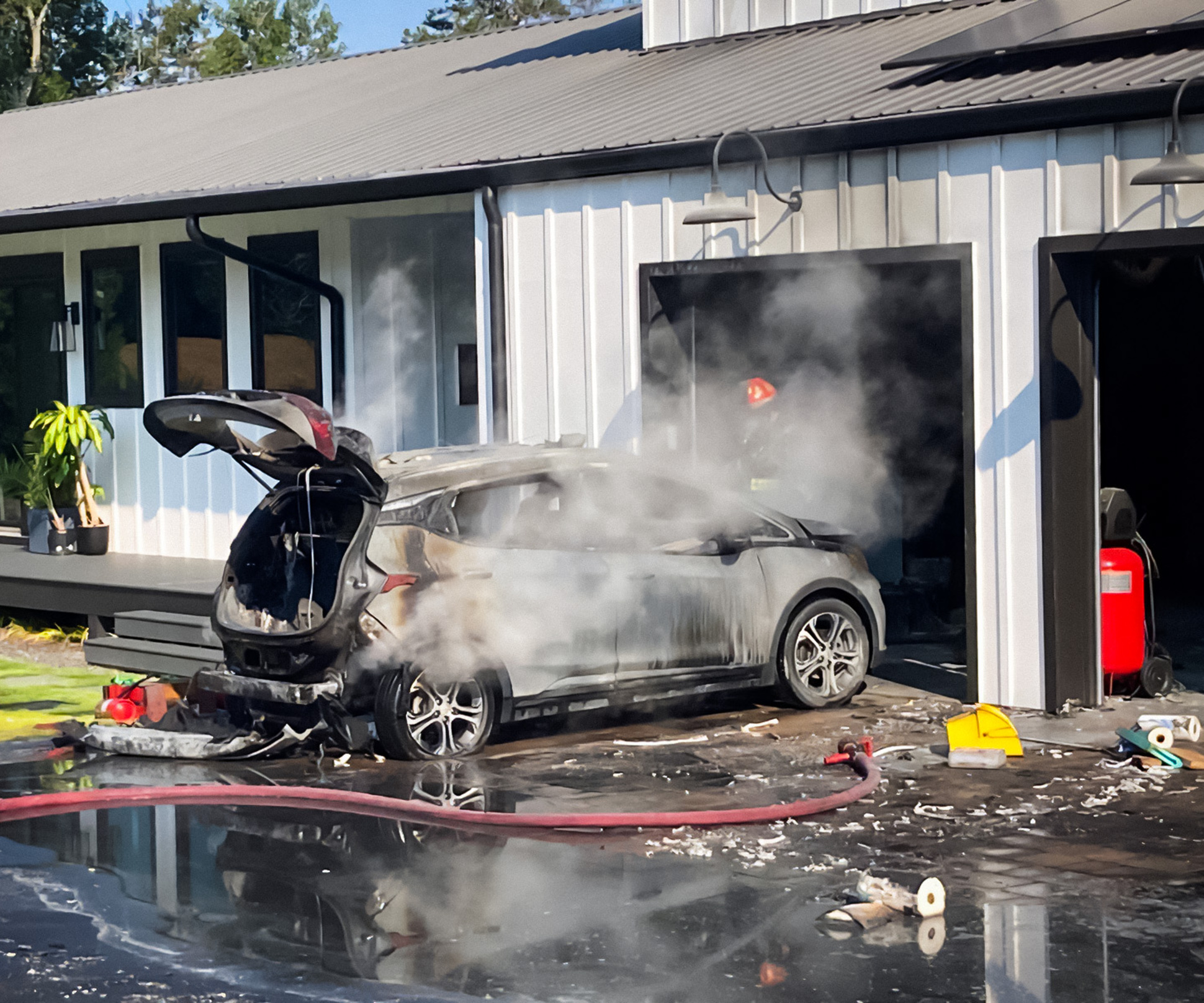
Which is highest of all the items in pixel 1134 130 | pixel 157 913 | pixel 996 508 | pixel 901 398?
pixel 1134 130

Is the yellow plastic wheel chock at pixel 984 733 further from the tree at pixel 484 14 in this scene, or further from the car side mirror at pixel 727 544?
the tree at pixel 484 14

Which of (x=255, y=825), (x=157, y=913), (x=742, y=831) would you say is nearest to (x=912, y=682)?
(x=742, y=831)

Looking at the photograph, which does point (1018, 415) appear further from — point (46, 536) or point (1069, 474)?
point (46, 536)

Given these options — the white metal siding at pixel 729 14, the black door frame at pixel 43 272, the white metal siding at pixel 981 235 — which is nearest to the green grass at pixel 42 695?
the white metal siding at pixel 981 235

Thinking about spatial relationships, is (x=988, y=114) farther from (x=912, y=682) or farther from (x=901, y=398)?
(x=901, y=398)

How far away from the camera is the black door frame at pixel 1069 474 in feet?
32.7

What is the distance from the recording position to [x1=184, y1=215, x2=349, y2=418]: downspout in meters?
14.8

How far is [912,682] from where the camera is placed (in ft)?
37.2

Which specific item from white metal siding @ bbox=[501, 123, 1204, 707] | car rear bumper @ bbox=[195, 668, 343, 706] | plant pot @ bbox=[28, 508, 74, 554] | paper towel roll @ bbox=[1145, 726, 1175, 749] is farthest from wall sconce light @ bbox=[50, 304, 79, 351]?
paper towel roll @ bbox=[1145, 726, 1175, 749]

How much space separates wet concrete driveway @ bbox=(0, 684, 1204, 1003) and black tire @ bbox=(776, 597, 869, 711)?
0.97 meters

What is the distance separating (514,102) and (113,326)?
16.3 feet

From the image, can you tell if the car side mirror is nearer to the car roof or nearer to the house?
the car roof

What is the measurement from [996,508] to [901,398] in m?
5.09

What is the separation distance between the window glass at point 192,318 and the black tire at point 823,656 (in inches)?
303
